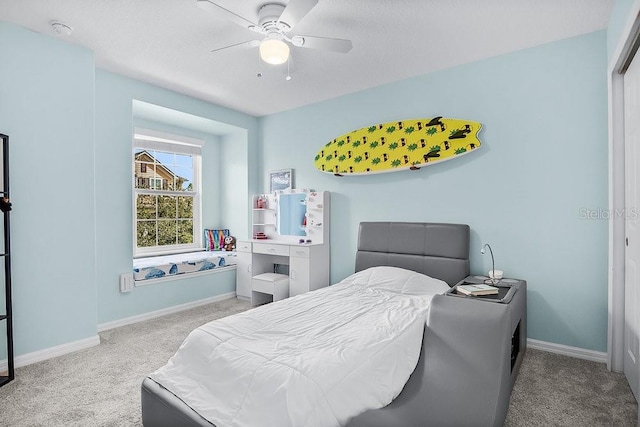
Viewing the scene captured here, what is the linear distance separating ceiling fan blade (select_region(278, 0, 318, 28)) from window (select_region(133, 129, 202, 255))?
307 cm

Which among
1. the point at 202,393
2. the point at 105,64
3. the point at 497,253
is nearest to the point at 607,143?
the point at 497,253

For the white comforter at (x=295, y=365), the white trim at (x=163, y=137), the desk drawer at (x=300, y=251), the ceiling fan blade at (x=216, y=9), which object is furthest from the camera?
the white trim at (x=163, y=137)

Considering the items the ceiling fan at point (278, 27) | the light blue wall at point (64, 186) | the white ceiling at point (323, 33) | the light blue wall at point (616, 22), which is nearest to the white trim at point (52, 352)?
the light blue wall at point (64, 186)

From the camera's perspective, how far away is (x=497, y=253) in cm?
314

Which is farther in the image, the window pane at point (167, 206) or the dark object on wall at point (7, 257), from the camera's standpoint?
the window pane at point (167, 206)

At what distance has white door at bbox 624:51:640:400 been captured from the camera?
2109 millimetres

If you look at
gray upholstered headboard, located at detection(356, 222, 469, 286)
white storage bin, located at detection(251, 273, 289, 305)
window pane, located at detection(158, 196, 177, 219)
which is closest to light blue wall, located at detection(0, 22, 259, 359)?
window pane, located at detection(158, 196, 177, 219)

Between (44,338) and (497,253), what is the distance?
394cm

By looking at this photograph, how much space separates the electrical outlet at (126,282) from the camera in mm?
3611

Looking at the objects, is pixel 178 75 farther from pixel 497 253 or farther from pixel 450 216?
pixel 497 253

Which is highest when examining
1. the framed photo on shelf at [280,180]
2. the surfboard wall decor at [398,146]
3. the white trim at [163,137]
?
the white trim at [163,137]

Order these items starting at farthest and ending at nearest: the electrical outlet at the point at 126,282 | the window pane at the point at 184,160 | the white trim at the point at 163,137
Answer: the window pane at the point at 184,160 < the white trim at the point at 163,137 < the electrical outlet at the point at 126,282

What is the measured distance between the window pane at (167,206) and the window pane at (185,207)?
0.27 ft

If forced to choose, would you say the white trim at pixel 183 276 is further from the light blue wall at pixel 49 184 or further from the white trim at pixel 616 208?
the white trim at pixel 616 208
